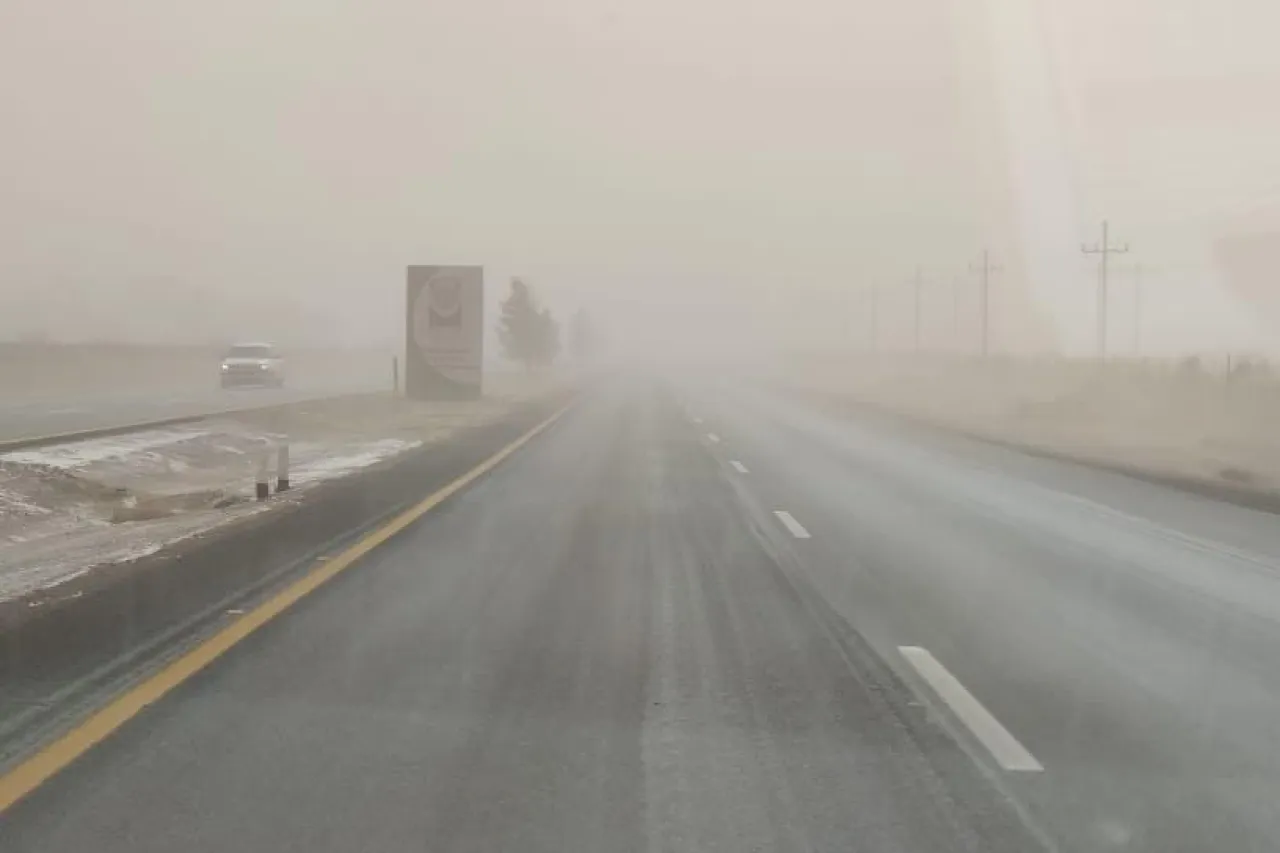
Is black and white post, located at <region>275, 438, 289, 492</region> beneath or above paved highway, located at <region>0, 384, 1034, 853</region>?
above

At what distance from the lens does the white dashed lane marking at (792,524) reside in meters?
12.5

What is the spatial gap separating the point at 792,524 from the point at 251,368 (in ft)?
135

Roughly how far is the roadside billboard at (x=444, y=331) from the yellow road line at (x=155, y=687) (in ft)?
94.6

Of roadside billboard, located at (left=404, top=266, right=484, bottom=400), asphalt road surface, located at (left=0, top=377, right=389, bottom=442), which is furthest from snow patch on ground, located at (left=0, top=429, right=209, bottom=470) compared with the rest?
roadside billboard, located at (left=404, top=266, right=484, bottom=400)

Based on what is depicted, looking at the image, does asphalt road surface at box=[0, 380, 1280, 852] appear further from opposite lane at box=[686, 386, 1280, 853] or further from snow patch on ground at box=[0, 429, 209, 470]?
snow patch on ground at box=[0, 429, 209, 470]

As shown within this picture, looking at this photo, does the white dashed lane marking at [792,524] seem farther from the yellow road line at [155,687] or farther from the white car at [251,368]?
the white car at [251,368]

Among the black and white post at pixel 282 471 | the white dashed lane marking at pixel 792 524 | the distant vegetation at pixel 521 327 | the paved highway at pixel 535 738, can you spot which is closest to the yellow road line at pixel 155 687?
the paved highway at pixel 535 738

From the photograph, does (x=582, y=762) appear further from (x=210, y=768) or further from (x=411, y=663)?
(x=411, y=663)

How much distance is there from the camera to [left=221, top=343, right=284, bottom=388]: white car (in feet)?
166

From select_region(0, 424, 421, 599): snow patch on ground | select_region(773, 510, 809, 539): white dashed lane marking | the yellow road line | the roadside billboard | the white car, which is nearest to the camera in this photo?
the yellow road line

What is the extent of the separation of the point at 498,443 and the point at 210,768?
20.1 meters

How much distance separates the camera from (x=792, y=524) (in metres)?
13.3

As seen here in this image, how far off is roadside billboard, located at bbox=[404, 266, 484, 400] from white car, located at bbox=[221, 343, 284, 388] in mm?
11187

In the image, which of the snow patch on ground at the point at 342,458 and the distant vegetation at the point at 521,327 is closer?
the snow patch on ground at the point at 342,458
